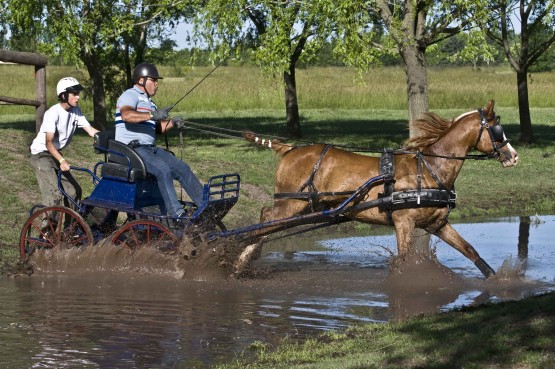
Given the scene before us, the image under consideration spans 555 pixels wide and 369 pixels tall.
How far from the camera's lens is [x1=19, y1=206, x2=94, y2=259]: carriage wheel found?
480 inches

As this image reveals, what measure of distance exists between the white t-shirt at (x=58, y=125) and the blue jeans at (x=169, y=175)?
3.10 ft

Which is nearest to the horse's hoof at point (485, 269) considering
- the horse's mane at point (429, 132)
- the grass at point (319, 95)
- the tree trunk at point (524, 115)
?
the horse's mane at point (429, 132)

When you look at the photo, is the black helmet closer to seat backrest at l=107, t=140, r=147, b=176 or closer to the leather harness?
seat backrest at l=107, t=140, r=147, b=176

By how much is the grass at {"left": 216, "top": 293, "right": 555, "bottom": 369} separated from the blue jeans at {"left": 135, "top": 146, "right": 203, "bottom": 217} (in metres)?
3.44

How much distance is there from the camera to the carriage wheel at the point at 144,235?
1187cm

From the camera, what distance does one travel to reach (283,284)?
1202cm

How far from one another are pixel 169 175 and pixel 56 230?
155 cm

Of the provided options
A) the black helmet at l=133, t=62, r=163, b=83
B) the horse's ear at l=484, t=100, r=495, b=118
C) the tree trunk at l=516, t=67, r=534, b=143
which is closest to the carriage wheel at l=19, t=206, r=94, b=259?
the black helmet at l=133, t=62, r=163, b=83

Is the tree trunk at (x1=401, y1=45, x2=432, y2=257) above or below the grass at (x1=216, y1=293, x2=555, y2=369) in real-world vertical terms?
above

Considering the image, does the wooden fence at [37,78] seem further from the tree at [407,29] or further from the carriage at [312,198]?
the tree at [407,29]

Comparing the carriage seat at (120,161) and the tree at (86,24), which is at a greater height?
the tree at (86,24)

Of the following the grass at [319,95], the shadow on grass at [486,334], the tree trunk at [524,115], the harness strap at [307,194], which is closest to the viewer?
the shadow on grass at [486,334]

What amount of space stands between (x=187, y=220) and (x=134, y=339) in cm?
309

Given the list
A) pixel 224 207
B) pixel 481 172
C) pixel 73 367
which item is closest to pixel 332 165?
pixel 224 207
